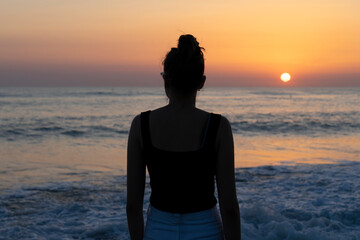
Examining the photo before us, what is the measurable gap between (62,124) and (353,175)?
1816cm

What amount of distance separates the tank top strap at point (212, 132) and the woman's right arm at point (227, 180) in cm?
2

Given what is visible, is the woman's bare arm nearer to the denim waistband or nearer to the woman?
the woman

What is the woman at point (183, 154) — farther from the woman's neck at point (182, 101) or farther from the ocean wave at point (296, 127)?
the ocean wave at point (296, 127)

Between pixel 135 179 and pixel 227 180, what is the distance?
0.47 m

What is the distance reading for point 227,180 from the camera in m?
1.94

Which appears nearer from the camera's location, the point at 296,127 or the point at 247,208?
the point at 247,208

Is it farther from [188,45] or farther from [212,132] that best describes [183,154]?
[188,45]

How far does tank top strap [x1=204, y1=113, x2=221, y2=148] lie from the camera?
1.81 metres

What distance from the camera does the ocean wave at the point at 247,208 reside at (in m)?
6.13

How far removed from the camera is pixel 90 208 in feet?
24.4

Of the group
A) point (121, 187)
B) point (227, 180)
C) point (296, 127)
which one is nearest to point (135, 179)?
point (227, 180)

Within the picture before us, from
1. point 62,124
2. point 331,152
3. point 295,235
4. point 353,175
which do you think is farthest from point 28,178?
point 62,124

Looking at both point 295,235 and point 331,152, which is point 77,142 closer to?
point 331,152

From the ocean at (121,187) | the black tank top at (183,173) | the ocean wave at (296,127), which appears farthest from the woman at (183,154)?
the ocean wave at (296,127)
